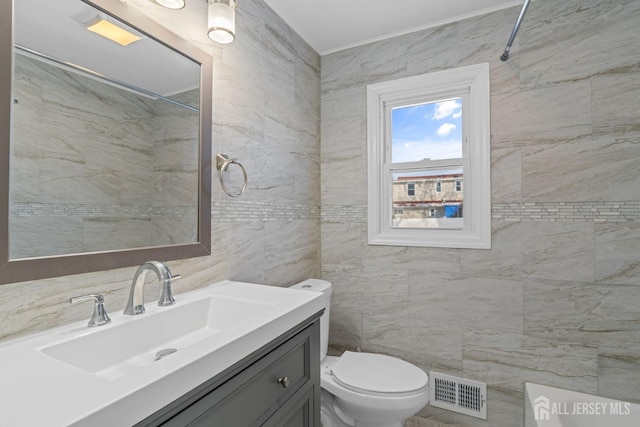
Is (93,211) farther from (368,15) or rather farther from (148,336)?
(368,15)

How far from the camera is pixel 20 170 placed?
81 centimetres

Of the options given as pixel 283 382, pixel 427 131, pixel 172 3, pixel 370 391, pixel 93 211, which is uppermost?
pixel 172 3

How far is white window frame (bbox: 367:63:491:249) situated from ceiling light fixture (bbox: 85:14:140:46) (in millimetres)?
1440

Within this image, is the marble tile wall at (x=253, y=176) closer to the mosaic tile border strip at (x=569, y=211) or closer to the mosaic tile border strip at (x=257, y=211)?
the mosaic tile border strip at (x=257, y=211)

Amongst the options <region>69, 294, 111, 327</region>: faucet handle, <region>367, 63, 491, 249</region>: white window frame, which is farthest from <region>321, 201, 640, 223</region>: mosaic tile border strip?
<region>69, 294, 111, 327</region>: faucet handle

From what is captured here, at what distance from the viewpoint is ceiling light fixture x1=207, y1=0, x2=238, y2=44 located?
48.1 inches

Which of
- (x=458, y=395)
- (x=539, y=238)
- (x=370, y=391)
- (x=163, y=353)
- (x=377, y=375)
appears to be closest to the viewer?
(x=163, y=353)

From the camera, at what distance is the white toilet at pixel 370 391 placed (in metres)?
1.45

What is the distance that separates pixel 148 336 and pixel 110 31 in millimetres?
974

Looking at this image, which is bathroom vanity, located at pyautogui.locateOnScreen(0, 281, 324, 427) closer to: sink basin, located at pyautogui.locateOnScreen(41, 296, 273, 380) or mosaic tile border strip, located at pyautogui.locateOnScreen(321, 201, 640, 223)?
sink basin, located at pyautogui.locateOnScreen(41, 296, 273, 380)

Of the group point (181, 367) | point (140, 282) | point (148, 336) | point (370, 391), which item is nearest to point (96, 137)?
point (140, 282)

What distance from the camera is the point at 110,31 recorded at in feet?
3.34

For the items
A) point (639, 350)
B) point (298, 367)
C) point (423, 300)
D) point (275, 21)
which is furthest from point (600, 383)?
point (275, 21)

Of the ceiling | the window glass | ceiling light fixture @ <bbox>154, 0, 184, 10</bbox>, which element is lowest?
the window glass
